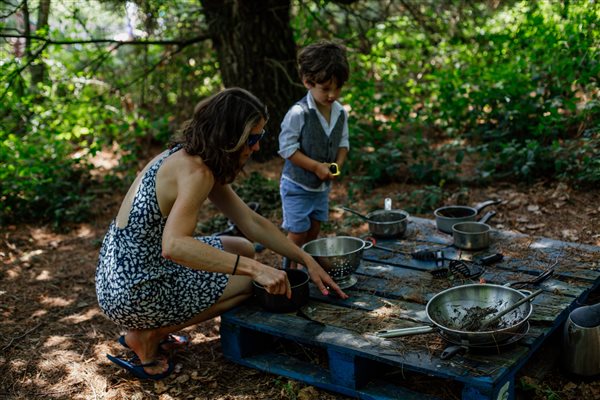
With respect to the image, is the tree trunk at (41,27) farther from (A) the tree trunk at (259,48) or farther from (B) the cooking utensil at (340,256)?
(B) the cooking utensil at (340,256)

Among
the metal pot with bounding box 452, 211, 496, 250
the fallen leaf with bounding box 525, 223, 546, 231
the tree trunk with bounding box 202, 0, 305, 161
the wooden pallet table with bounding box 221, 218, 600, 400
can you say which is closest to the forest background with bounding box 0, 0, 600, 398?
the tree trunk with bounding box 202, 0, 305, 161

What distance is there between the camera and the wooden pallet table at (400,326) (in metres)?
2.20

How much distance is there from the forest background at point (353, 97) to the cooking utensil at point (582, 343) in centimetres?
154

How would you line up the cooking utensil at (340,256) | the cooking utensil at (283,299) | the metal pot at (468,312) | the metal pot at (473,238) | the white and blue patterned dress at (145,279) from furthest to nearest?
1. the metal pot at (473,238)
2. the cooking utensil at (340,256)
3. the cooking utensil at (283,299)
4. the white and blue patterned dress at (145,279)
5. the metal pot at (468,312)

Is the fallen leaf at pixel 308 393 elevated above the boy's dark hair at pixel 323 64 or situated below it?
below

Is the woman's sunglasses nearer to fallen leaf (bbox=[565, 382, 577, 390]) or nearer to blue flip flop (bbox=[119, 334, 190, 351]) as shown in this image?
blue flip flop (bbox=[119, 334, 190, 351])

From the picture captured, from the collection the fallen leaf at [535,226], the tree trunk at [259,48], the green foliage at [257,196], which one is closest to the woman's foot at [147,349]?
the green foliage at [257,196]

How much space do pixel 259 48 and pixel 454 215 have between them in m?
3.06

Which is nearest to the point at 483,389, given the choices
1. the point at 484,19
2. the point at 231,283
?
the point at 231,283

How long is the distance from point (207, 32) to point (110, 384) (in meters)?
4.46

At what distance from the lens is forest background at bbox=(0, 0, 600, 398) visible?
15.7ft

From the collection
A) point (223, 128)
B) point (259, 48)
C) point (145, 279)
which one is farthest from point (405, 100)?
point (145, 279)

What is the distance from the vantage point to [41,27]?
5125 mm

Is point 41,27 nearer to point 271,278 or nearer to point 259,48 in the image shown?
point 259,48
